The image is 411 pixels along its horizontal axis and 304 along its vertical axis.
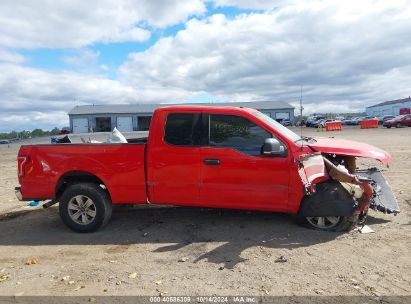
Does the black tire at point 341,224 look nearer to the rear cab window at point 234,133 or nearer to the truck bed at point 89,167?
the rear cab window at point 234,133

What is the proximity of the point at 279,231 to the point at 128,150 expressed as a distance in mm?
2609

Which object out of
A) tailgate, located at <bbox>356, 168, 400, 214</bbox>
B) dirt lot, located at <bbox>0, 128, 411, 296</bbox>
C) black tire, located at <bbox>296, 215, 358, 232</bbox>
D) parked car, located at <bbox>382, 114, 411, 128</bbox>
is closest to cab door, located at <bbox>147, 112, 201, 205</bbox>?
dirt lot, located at <bbox>0, 128, 411, 296</bbox>

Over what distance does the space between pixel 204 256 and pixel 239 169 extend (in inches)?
55.0

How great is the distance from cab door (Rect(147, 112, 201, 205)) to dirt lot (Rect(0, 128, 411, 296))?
1.97ft

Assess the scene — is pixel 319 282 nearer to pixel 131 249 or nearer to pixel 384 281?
pixel 384 281

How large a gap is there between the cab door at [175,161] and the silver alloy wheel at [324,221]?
5.84 ft

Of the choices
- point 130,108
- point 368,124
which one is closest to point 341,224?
point 368,124

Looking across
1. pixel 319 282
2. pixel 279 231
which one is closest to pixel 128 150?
pixel 279 231

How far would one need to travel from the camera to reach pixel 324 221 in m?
6.12

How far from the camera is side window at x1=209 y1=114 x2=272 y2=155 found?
6.00 meters

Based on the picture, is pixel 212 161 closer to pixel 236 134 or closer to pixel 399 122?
pixel 236 134

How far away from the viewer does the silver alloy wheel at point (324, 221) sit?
6.07 meters

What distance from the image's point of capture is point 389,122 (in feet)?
157

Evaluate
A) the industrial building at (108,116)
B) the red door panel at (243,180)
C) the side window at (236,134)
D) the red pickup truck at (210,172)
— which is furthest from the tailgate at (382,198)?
the industrial building at (108,116)
